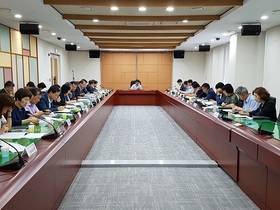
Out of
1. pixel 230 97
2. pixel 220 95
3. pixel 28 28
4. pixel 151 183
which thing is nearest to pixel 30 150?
pixel 151 183

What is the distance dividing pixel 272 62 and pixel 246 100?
3.27m

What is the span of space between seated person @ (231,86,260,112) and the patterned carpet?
0.98 metres

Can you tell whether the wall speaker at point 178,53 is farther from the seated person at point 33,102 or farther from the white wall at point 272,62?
the seated person at point 33,102

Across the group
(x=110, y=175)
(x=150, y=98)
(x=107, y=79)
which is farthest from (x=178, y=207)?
(x=107, y=79)

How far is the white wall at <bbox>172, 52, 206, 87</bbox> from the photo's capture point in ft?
47.6

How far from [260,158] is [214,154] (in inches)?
59.2

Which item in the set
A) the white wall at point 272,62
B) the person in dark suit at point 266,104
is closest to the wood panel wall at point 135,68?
the white wall at point 272,62

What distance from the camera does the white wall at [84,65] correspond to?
14.5 metres

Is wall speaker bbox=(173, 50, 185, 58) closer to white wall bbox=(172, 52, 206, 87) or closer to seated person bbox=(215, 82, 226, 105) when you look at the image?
white wall bbox=(172, 52, 206, 87)

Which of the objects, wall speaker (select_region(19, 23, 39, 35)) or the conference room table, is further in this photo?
wall speaker (select_region(19, 23, 39, 35))

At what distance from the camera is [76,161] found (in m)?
3.32

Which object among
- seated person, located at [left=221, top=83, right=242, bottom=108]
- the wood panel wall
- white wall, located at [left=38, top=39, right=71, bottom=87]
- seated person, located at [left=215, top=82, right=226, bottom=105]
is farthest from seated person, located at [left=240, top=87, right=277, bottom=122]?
the wood panel wall

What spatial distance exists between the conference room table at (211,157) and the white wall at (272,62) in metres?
3.94

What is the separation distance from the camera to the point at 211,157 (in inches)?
157
